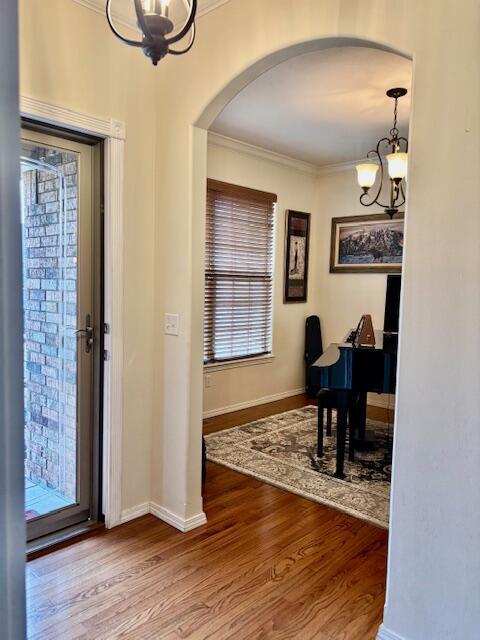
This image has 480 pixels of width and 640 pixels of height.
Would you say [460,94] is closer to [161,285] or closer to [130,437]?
[161,285]

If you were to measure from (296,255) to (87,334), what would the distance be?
11.4 ft

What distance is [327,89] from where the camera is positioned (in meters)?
3.35

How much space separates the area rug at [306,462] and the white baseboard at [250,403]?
0.44 metres

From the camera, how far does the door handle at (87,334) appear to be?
2.54 meters

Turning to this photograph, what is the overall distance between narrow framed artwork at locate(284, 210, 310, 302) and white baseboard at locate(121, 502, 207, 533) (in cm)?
319

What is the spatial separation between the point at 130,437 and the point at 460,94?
7.48 ft

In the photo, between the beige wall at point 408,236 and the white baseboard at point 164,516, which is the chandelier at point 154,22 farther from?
the white baseboard at point 164,516

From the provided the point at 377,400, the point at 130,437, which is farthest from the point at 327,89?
the point at 377,400

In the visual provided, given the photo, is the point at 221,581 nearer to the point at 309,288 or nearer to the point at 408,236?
the point at 408,236

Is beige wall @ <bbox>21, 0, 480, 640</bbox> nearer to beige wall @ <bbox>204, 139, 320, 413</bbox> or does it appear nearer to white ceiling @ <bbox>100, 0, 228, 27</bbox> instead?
white ceiling @ <bbox>100, 0, 228, 27</bbox>

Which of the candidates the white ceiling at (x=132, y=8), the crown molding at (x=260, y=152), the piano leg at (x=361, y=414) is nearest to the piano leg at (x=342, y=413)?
the piano leg at (x=361, y=414)

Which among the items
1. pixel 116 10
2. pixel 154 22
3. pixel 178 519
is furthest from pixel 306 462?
pixel 116 10

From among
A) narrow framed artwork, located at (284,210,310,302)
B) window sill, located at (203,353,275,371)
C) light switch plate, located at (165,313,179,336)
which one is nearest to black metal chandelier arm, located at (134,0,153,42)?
light switch plate, located at (165,313,179,336)

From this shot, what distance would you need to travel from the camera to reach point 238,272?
4.90m
